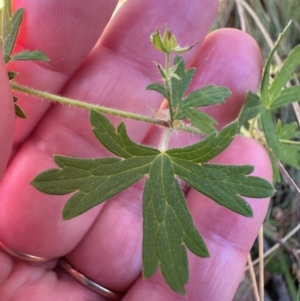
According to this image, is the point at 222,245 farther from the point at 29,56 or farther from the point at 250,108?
the point at 29,56

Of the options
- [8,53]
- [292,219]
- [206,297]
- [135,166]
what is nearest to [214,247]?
[206,297]

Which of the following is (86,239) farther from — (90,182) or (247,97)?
(247,97)

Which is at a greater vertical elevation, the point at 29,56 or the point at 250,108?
the point at 250,108

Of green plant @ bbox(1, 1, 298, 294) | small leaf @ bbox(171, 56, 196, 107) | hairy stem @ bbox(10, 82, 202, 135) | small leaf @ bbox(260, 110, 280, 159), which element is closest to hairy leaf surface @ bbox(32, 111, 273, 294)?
green plant @ bbox(1, 1, 298, 294)

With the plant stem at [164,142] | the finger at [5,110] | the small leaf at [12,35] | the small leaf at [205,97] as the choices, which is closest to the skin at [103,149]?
the small leaf at [12,35]

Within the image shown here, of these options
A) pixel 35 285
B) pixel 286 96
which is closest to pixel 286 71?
pixel 286 96

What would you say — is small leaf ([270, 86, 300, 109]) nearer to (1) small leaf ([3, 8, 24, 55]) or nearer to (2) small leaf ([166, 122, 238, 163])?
(2) small leaf ([166, 122, 238, 163])

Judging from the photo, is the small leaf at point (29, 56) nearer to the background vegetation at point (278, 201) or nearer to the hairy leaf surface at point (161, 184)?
the hairy leaf surface at point (161, 184)
